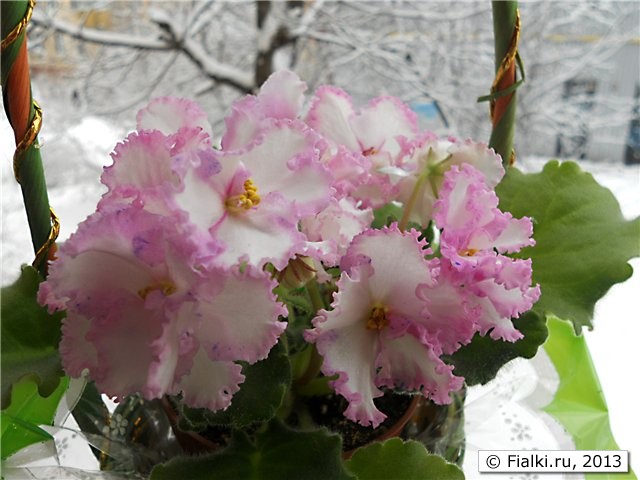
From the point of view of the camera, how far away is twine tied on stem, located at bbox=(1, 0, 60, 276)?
31cm

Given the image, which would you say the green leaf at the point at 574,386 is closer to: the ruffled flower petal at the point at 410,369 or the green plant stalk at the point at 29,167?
the ruffled flower petal at the point at 410,369

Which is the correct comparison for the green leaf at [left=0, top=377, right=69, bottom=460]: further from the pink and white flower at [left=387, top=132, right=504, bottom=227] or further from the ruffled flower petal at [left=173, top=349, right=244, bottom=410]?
the pink and white flower at [left=387, top=132, right=504, bottom=227]

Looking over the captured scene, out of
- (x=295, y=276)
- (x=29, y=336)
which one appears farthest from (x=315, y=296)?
(x=29, y=336)

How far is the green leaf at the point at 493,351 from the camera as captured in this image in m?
0.35

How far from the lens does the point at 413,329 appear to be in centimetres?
31

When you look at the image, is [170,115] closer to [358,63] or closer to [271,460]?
[271,460]

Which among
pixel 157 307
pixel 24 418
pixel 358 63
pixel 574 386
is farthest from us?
pixel 358 63

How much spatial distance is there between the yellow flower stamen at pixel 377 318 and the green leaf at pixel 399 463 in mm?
58

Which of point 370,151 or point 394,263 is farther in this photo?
point 370,151

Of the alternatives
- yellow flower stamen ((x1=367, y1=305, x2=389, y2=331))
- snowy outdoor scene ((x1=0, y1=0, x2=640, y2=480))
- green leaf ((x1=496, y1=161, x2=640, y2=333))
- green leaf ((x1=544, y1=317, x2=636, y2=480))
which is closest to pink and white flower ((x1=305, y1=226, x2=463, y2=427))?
yellow flower stamen ((x1=367, y1=305, x2=389, y2=331))

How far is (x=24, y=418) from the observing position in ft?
1.19

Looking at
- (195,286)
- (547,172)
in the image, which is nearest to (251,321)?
(195,286)

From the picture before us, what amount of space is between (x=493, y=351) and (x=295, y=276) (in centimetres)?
12

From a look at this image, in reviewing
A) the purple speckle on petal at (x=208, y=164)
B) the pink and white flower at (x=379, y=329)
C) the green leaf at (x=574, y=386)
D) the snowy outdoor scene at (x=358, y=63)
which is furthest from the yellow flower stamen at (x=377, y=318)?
the snowy outdoor scene at (x=358, y=63)
